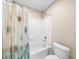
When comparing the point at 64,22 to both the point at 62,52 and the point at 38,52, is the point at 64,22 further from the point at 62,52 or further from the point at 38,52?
the point at 38,52

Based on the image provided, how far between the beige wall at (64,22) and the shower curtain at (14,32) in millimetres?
1367

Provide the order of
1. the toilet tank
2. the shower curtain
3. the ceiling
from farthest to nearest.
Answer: the ceiling, the toilet tank, the shower curtain

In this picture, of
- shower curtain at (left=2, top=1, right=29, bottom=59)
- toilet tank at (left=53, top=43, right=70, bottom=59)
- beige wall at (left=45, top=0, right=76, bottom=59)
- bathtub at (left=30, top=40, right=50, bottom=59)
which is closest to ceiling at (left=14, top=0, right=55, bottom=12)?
beige wall at (left=45, top=0, right=76, bottom=59)

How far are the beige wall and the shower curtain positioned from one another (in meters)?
1.37

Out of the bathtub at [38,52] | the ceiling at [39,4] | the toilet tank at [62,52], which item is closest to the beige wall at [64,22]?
the ceiling at [39,4]

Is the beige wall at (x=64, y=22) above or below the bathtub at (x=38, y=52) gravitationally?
above

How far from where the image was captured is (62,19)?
2729 millimetres

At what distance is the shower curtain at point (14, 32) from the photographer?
4.40 feet

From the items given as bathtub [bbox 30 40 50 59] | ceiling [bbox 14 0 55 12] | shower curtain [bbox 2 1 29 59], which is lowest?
bathtub [bbox 30 40 50 59]

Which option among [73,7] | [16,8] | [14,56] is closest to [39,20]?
[73,7]

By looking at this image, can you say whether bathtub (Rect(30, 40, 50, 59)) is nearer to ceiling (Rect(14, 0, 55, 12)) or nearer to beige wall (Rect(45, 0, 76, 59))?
beige wall (Rect(45, 0, 76, 59))

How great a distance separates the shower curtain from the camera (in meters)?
1.34

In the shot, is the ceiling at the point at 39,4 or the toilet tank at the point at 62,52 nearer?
the toilet tank at the point at 62,52

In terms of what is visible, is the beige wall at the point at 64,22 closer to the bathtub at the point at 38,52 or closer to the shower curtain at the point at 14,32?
the bathtub at the point at 38,52
